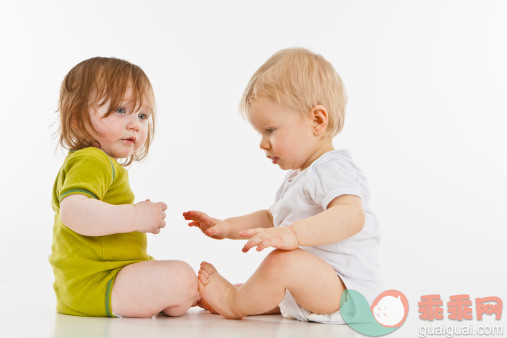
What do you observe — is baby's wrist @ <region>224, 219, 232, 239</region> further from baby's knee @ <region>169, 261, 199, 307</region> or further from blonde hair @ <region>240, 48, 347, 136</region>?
Answer: blonde hair @ <region>240, 48, 347, 136</region>

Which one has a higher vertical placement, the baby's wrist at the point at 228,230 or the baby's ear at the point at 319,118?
the baby's ear at the point at 319,118

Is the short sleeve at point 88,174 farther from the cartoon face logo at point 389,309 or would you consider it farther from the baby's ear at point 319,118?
the cartoon face logo at point 389,309

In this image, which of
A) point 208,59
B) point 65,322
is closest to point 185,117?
point 208,59

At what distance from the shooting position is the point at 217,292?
1.44 metres

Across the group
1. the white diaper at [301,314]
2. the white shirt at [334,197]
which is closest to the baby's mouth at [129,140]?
the white shirt at [334,197]

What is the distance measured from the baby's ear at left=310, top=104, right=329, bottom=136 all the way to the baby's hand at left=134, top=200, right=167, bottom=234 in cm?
44

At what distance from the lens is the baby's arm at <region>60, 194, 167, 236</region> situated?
4.33 ft

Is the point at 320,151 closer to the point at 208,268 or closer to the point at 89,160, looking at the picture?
the point at 208,268

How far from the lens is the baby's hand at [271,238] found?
1.20 metres

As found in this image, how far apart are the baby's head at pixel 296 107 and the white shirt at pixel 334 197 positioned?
77 mm

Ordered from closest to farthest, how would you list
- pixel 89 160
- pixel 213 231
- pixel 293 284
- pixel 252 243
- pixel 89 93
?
pixel 252 243
pixel 293 284
pixel 89 160
pixel 89 93
pixel 213 231

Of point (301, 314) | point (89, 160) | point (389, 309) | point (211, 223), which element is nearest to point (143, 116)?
point (89, 160)

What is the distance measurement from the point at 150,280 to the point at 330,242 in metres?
0.44

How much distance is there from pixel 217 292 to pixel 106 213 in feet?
1.10
